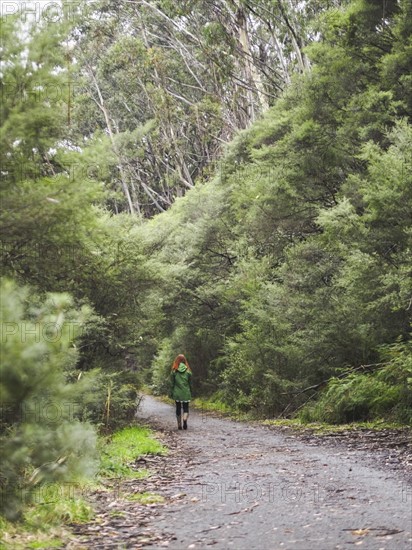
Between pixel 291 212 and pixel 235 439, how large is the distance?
8.80 meters

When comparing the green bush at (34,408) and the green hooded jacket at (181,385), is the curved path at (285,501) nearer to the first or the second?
the green bush at (34,408)

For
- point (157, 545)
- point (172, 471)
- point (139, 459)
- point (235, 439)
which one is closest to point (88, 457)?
point (157, 545)

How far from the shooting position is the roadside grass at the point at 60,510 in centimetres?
523

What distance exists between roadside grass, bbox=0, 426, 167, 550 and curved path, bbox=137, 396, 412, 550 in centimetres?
69

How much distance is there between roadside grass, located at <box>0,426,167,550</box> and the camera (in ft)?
17.2

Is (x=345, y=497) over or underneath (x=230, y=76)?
underneath

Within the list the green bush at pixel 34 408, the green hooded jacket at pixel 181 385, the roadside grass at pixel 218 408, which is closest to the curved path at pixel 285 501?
the green bush at pixel 34 408

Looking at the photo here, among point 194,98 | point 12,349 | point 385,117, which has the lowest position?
point 12,349

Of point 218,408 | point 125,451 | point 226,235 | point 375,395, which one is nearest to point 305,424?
point 375,395

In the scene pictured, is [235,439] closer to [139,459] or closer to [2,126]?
[139,459]

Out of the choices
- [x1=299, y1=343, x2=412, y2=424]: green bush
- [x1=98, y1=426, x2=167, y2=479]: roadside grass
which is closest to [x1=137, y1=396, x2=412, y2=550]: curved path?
[x1=98, y1=426, x2=167, y2=479]: roadside grass

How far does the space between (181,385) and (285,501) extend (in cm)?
849

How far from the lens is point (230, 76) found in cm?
2900

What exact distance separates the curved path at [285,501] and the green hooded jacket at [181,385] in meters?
4.00
